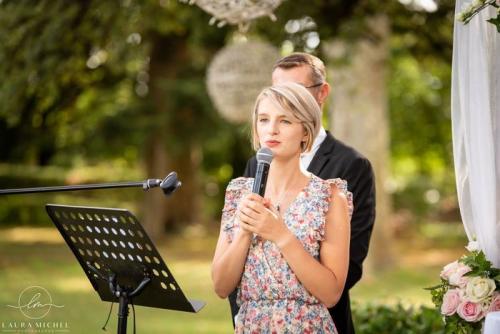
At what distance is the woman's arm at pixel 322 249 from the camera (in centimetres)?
278

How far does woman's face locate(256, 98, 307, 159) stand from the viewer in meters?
2.87

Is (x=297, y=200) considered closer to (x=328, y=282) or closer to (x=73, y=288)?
(x=328, y=282)

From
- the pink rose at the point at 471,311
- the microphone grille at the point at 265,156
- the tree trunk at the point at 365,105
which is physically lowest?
the pink rose at the point at 471,311

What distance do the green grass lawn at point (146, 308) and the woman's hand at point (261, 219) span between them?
3640mm

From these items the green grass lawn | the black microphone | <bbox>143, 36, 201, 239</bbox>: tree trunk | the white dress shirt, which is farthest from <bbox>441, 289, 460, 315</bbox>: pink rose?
<bbox>143, 36, 201, 239</bbox>: tree trunk

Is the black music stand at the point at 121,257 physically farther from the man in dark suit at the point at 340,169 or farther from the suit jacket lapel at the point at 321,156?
the suit jacket lapel at the point at 321,156

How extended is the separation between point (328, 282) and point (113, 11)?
6720mm

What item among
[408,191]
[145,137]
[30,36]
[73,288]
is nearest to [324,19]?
[30,36]

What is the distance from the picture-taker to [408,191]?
19.3 meters

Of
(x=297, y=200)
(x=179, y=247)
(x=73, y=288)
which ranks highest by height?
(x=179, y=247)

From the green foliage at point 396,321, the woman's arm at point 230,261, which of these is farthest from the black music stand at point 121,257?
the green foliage at point 396,321

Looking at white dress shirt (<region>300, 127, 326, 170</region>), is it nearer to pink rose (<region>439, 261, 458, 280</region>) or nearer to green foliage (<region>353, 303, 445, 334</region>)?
pink rose (<region>439, 261, 458, 280</region>)

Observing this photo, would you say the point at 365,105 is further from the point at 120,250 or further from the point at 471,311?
the point at 120,250

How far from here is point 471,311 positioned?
3539 mm
